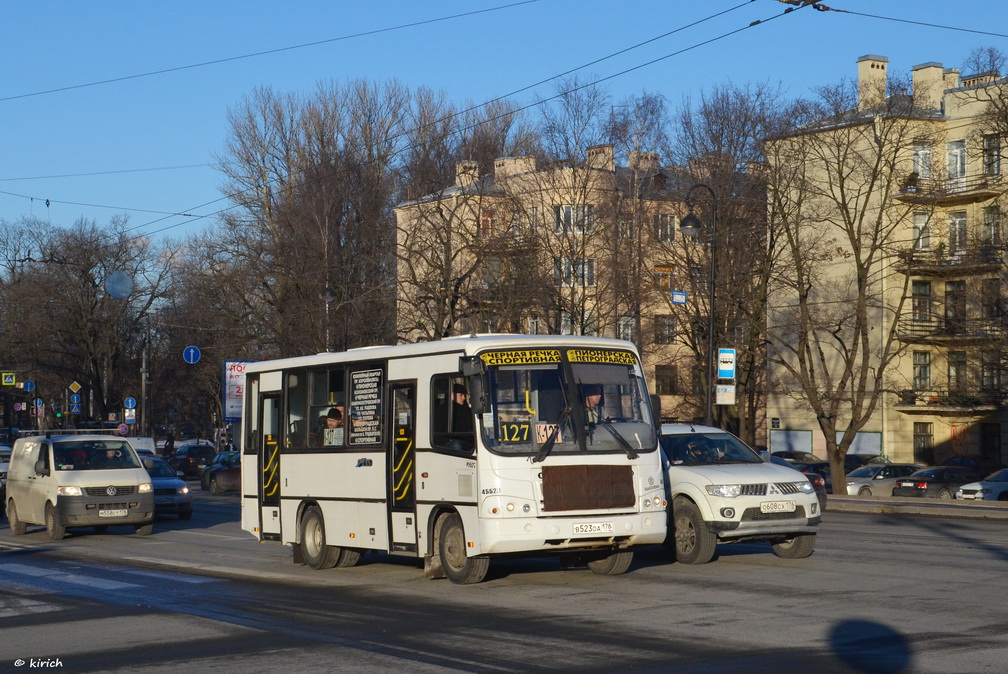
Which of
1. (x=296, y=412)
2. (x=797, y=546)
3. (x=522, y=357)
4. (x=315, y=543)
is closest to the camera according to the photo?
(x=522, y=357)

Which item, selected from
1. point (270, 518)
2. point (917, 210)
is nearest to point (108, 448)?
point (270, 518)

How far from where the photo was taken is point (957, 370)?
179 ft

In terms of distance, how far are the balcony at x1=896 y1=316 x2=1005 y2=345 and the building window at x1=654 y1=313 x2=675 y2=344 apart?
9.83 m

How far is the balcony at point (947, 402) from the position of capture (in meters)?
52.4

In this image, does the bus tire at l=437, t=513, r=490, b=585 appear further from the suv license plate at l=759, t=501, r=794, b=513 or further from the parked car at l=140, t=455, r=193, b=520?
the parked car at l=140, t=455, r=193, b=520

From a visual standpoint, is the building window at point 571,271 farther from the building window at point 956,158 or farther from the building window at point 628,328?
the building window at point 956,158

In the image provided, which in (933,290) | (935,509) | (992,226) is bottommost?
(935,509)

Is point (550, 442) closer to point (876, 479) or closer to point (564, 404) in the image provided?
point (564, 404)

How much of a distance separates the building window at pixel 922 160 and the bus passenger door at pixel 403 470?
33.5 m

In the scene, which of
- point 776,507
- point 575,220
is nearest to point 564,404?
point 776,507

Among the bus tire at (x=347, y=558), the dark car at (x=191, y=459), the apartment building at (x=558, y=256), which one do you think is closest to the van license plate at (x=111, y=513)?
the bus tire at (x=347, y=558)

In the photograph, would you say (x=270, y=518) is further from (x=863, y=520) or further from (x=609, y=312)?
(x=609, y=312)

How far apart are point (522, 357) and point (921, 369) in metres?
46.5

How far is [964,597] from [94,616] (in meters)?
8.54
